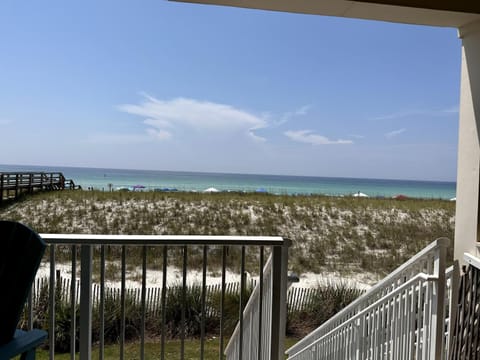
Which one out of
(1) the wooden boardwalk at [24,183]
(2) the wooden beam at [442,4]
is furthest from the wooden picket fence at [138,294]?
(1) the wooden boardwalk at [24,183]

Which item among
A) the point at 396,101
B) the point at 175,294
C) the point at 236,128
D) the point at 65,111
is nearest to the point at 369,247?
the point at 175,294

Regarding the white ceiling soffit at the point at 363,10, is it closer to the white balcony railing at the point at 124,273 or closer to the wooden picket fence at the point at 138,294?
the white balcony railing at the point at 124,273

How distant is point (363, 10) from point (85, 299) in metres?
2.21

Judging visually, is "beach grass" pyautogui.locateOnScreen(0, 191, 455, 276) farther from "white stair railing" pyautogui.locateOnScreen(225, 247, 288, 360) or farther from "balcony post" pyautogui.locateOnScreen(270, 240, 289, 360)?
"balcony post" pyautogui.locateOnScreen(270, 240, 289, 360)

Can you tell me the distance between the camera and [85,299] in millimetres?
1790

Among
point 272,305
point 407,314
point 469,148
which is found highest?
point 469,148

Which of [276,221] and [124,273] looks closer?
[124,273]

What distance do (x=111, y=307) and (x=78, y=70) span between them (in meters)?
12.4

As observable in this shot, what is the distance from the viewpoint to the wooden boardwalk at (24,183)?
14.7 metres

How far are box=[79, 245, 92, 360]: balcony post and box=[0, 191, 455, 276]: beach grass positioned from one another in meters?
6.52

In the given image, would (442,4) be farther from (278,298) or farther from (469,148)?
(278,298)

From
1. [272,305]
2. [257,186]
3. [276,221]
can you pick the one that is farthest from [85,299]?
[257,186]

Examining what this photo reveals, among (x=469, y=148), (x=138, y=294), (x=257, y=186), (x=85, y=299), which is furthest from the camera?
(x=257, y=186)

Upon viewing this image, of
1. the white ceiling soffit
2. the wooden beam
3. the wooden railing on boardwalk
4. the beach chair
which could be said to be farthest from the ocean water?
the beach chair
